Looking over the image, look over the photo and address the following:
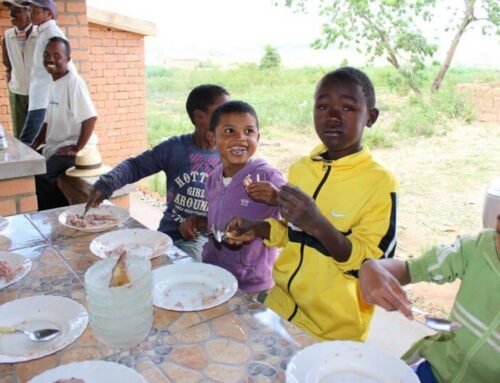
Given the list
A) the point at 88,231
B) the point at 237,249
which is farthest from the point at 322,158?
the point at 88,231

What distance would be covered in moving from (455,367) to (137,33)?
6.45 meters

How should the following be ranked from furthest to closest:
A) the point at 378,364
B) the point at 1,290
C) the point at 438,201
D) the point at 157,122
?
the point at 157,122, the point at 438,201, the point at 1,290, the point at 378,364

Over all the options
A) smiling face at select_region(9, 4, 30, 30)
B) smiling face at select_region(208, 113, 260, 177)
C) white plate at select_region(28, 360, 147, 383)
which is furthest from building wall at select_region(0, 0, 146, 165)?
white plate at select_region(28, 360, 147, 383)

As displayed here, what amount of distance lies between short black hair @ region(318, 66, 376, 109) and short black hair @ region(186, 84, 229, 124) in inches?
34.2

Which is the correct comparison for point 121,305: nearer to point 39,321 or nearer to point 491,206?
point 39,321

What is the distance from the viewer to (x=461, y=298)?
1214mm

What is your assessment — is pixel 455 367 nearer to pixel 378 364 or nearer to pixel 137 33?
pixel 378 364

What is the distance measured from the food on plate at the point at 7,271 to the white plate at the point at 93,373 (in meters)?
0.56

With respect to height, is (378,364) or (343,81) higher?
(343,81)

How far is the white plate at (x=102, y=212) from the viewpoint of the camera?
183 centimetres

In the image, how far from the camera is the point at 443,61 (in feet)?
21.2

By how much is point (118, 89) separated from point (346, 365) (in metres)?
6.20

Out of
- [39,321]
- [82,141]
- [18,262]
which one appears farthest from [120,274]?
[82,141]

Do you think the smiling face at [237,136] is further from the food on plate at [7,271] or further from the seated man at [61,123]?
the seated man at [61,123]
